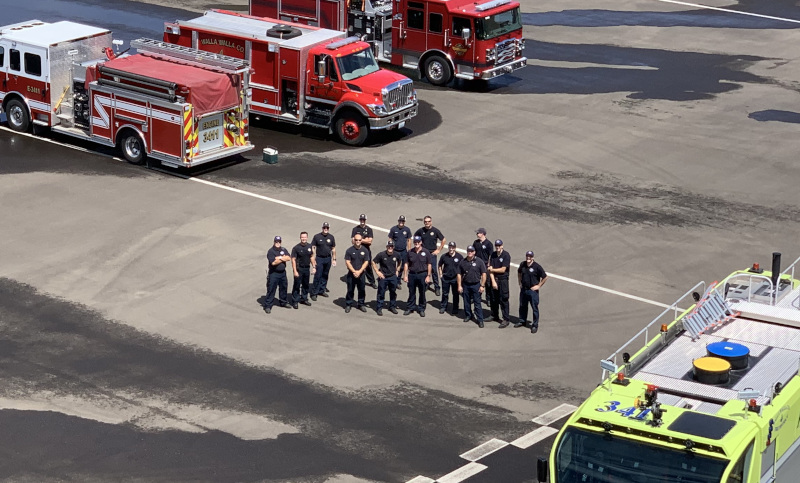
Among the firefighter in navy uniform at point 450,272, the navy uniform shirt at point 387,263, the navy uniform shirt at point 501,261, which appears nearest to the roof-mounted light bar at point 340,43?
the navy uniform shirt at point 387,263

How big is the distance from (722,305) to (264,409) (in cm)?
747

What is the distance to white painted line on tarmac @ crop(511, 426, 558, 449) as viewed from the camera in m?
19.6

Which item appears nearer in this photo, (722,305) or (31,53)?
(722,305)

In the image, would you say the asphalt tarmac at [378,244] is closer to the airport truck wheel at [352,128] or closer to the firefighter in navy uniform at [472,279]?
the airport truck wheel at [352,128]

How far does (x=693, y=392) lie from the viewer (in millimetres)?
15039

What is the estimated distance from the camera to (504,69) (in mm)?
40125

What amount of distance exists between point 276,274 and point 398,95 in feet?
39.7

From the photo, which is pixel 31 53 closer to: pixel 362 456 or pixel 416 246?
pixel 416 246

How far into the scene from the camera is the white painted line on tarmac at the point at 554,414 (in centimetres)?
2042

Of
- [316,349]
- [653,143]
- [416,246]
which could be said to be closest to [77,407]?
[316,349]

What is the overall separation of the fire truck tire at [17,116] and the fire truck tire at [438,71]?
12.6 meters

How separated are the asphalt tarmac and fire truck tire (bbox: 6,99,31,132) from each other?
0.52m

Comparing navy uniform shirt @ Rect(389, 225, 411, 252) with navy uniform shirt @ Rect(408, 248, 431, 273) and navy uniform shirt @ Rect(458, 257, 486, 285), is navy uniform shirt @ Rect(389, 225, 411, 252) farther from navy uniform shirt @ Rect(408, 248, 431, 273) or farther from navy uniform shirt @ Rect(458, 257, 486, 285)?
navy uniform shirt @ Rect(458, 257, 486, 285)

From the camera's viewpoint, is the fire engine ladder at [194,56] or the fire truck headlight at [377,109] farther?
the fire truck headlight at [377,109]
